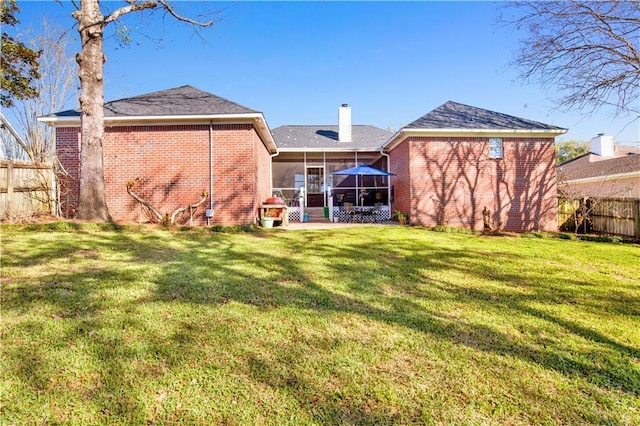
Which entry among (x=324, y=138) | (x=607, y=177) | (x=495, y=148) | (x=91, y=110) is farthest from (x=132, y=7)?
(x=607, y=177)

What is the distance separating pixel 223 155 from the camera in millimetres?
10695

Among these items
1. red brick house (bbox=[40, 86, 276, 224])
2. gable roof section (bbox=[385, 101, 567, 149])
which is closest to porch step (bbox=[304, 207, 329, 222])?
gable roof section (bbox=[385, 101, 567, 149])

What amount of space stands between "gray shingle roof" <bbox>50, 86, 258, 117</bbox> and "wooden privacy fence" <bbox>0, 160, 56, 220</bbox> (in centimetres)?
199

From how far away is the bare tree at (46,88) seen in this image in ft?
57.5

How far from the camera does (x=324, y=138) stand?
1825cm

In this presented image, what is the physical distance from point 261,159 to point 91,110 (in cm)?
564

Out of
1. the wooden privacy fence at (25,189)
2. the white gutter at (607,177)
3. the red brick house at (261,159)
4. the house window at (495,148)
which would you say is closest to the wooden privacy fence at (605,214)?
the red brick house at (261,159)

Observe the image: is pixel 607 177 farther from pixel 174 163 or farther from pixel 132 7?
pixel 132 7

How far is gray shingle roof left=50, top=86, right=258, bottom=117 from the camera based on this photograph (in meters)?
10.3

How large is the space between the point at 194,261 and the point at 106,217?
15.9 ft

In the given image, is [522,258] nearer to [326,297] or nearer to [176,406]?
[326,297]

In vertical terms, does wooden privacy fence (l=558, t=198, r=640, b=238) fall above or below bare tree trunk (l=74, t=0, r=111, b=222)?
below

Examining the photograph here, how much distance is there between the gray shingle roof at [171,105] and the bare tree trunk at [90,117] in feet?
5.02

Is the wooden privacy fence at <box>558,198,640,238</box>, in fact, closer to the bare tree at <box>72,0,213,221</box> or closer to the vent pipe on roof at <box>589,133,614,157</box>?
the bare tree at <box>72,0,213,221</box>
